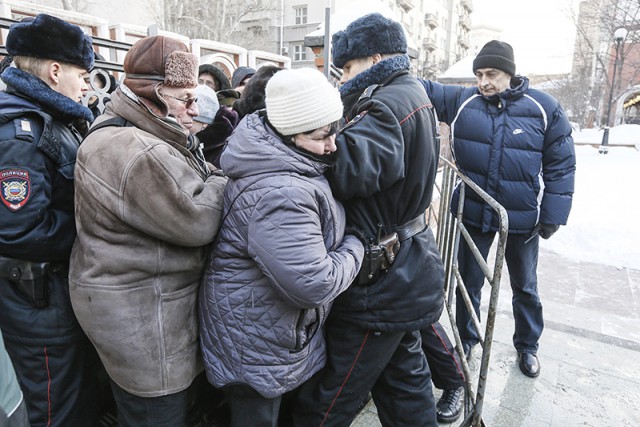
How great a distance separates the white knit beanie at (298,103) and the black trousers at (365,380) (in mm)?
870

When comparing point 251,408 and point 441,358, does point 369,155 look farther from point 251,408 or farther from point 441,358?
→ point 441,358

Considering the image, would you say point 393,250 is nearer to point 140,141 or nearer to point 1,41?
point 140,141

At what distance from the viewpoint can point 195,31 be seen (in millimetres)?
24375

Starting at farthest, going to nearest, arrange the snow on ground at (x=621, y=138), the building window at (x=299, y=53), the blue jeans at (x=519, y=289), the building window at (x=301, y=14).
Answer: the building window at (x=299, y=53), the building window at (x=301, y=14), the snow on ground at (x=621, y=138), the blue jeans at (x=519, y=289)

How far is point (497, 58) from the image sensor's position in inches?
120

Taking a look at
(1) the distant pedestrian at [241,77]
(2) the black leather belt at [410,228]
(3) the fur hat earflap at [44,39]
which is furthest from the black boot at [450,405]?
(1) the distant pedestrian at [241,77]

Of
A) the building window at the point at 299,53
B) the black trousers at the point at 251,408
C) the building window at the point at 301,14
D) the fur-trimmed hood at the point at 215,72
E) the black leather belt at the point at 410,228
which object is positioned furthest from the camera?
the building window at the point at 299,53

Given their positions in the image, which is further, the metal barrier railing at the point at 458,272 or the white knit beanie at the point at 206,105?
the white knit beanie at the point at 206,105

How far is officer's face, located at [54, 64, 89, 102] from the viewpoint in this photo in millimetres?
2004

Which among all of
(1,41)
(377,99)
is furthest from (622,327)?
(1,41)

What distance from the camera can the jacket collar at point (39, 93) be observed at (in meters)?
1.86

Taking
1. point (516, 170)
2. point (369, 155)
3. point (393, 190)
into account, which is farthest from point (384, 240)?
point (516, 170)

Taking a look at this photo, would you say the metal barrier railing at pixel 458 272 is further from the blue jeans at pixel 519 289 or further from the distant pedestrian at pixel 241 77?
the distant pedestrian at pixel 241 77

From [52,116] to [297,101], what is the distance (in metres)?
1.13
